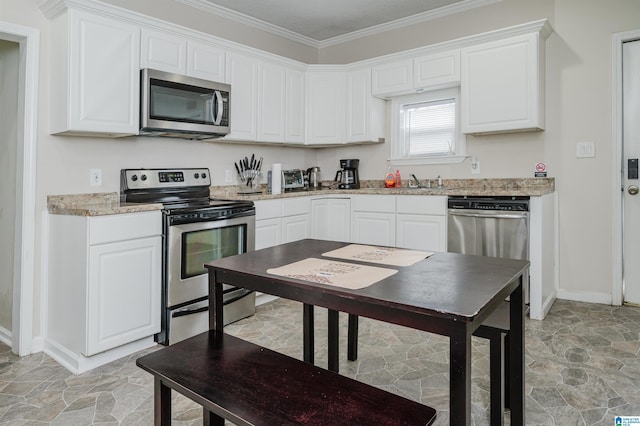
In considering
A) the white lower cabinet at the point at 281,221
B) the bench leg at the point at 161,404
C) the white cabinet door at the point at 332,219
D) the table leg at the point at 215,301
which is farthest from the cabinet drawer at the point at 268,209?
the bench leg at the point at 161,404

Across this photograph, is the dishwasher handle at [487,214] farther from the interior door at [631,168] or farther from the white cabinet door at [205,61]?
the white cabinet door at [205,61]

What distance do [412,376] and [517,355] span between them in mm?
797

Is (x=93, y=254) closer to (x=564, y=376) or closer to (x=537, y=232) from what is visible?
(x=564, y=376)

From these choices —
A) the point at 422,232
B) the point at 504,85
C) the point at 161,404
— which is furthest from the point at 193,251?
the point at 504,85

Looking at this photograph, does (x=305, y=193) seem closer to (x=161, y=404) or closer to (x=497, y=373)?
(x=497, y=373)

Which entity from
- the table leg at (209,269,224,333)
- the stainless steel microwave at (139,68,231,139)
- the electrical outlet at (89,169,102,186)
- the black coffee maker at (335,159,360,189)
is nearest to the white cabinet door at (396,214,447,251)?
the black coffee maker at (335,159,360,189)

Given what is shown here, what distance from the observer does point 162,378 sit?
4.34 ft

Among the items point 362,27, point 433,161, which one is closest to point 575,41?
point 433,161

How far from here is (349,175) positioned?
186 inches

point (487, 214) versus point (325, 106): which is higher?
point (325, 106)

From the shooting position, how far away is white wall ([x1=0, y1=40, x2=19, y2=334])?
2.72 m

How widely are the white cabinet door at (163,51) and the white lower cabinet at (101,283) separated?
1202 mm

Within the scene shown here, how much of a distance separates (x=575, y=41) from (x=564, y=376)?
2.81m

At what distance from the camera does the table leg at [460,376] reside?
40.6 inches
